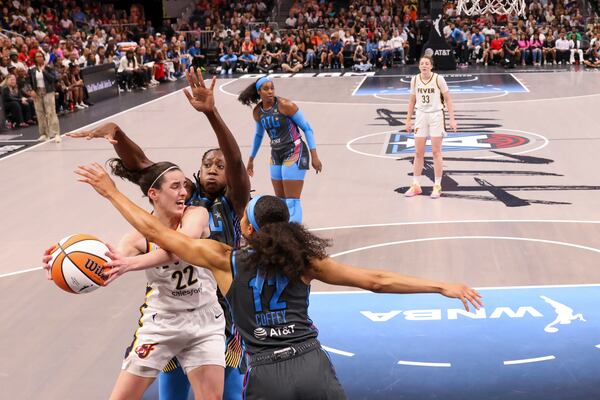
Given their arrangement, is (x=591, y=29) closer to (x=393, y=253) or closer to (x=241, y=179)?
(x=393, y=253)

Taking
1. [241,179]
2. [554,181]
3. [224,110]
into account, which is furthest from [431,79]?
[224,110]

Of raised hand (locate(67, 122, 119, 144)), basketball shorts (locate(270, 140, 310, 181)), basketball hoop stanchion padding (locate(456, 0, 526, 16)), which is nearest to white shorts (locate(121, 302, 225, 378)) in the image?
raised hand (locate(67, 122, 119, 144))

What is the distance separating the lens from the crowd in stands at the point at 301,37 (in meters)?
28.0

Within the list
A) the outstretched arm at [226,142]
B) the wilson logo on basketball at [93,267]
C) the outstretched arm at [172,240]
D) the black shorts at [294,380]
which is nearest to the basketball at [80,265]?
the wilson logo on basketball at [93,267]

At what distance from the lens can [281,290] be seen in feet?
12.9

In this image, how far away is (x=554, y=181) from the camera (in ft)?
39.6

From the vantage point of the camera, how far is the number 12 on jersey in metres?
3.93

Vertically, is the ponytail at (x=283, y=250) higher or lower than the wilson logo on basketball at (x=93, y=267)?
higher

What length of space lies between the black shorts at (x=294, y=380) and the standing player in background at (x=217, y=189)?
2.98 feet

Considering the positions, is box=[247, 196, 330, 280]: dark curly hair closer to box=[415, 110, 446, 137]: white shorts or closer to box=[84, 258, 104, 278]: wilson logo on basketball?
box=[84, 258, 104, 278]: wilson logo on basketball

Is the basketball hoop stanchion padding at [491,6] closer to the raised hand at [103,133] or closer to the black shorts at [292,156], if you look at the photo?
the black shorts at [292,156]

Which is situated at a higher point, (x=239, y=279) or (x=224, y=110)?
(x=239, y=279)

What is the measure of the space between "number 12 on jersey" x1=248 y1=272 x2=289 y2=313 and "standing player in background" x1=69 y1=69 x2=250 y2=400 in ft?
3.14

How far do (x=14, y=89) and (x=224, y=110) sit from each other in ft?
15.3
